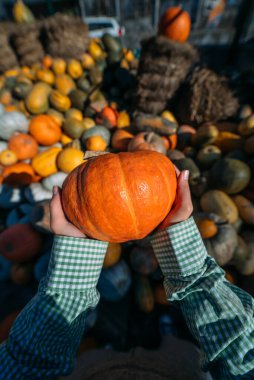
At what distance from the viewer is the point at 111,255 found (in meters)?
2.21

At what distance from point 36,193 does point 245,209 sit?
10.7 feet

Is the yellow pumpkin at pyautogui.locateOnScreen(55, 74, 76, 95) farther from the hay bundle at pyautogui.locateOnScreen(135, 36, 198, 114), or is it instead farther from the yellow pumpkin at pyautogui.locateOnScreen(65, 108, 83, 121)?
the hay bundle at pyautogui.locateOnScreen(135, 36, 198, 114)

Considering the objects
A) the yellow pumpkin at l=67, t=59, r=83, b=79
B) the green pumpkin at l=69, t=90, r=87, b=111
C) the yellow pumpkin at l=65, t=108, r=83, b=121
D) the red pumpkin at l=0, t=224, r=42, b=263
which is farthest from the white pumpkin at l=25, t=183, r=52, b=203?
the yellow pumpkin at l=67, t=59, r=83, b=79

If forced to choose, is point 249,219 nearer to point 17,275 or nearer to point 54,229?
point 54,229

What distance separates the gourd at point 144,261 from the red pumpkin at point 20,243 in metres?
1.35

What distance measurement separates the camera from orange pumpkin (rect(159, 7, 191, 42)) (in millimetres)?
3895

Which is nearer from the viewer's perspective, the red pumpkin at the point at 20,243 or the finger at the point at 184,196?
the finger at the point at 184,196

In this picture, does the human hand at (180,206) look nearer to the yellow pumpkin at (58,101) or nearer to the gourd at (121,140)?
the gourd at (121,140)

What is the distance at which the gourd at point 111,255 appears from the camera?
2193mm

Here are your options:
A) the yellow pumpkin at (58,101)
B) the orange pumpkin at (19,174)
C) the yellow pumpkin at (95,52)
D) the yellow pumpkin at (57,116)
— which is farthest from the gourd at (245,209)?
the yellow pumpkin at (95,52)

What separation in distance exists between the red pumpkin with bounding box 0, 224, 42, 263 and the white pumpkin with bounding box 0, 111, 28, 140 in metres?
2.17

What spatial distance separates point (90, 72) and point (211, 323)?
5.83 m

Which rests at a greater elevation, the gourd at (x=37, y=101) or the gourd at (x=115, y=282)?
the gourd at (x=37, y=101)

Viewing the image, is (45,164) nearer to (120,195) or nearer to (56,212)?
(56,212)
